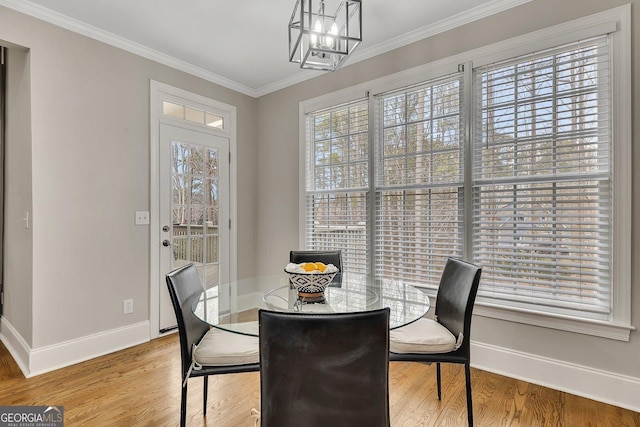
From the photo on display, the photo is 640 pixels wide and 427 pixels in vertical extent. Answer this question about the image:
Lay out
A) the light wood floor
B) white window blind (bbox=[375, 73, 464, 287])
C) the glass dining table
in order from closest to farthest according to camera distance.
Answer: the glass dining table < the light wood floor < white window blind (bbox=[375, 73, 464, 287])

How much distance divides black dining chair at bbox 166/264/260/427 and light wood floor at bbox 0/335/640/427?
1.59 feet

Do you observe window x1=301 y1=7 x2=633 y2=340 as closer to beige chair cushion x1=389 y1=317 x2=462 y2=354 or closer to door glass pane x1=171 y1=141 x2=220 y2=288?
beige chair cushion x1=389 y1=317 x2=462 y2=354

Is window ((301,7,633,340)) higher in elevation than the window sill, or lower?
higher

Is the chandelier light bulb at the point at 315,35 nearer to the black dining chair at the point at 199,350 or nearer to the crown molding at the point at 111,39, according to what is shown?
the black dining chair at the point at 199,350

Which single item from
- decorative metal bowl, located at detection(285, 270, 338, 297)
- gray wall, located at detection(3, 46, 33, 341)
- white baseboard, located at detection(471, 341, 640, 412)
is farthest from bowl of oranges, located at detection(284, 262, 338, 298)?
gray wall, located at detection(3, 46, 33, 341)

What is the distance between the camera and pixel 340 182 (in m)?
3.28

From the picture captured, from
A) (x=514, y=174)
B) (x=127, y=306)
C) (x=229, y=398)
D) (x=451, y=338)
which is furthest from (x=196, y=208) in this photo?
(x=514, y=174)

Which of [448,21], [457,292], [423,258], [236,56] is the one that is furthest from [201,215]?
[448,21]

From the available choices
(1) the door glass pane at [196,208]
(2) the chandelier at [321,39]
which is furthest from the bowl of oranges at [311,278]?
(1) the door glass pane at [196,208]

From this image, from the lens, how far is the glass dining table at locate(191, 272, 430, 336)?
1.53 m

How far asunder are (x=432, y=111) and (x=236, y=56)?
186 centimetres

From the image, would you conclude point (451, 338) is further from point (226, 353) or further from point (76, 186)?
point (76, 186)

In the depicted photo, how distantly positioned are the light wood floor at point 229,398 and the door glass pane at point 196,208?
107 centimetres

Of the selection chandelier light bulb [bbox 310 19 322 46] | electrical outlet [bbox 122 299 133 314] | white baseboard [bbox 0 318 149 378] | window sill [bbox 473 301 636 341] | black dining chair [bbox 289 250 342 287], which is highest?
chandelier light bulb [bbox 310 19 322 46]
